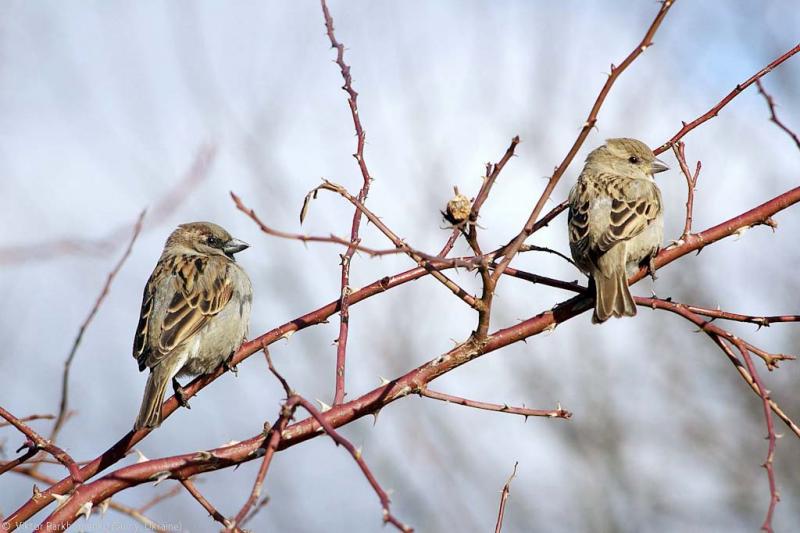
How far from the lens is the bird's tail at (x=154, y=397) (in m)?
4.58

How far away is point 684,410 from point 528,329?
1337 centimetres

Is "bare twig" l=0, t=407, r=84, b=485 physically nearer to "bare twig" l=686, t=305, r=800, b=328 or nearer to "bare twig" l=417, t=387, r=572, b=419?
"bare twig" l=417, t=387, r=572, b=419

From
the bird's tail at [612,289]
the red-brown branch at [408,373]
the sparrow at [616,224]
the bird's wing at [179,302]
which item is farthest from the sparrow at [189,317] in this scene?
the bird's tail at [612,289]

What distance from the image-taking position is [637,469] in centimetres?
1561

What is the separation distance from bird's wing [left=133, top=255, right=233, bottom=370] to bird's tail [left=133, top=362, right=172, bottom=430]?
88 millimetres

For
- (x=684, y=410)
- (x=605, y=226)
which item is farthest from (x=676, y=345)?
(x=605, y=226)

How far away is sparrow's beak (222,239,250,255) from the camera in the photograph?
7180mm

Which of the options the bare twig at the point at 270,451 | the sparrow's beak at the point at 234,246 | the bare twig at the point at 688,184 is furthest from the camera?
the sparrow's beak at the point at 234,246

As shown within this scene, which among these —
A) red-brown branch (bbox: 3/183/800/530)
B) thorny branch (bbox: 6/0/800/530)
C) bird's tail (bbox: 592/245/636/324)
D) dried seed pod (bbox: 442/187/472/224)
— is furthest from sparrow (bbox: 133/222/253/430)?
dried seed pod (bbox: 442/187/472/224)

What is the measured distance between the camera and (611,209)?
6203 mm

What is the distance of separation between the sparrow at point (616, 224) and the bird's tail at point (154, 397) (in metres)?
2.37

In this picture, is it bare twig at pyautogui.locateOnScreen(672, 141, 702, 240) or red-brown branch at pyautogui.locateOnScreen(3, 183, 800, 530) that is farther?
bare twig at pyautogui.locateOnScreen(672, 141, 702, 240)

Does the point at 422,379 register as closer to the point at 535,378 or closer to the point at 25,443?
the point at 25,443

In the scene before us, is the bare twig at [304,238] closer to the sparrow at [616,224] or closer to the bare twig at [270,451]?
the bare twig at [270,451]
